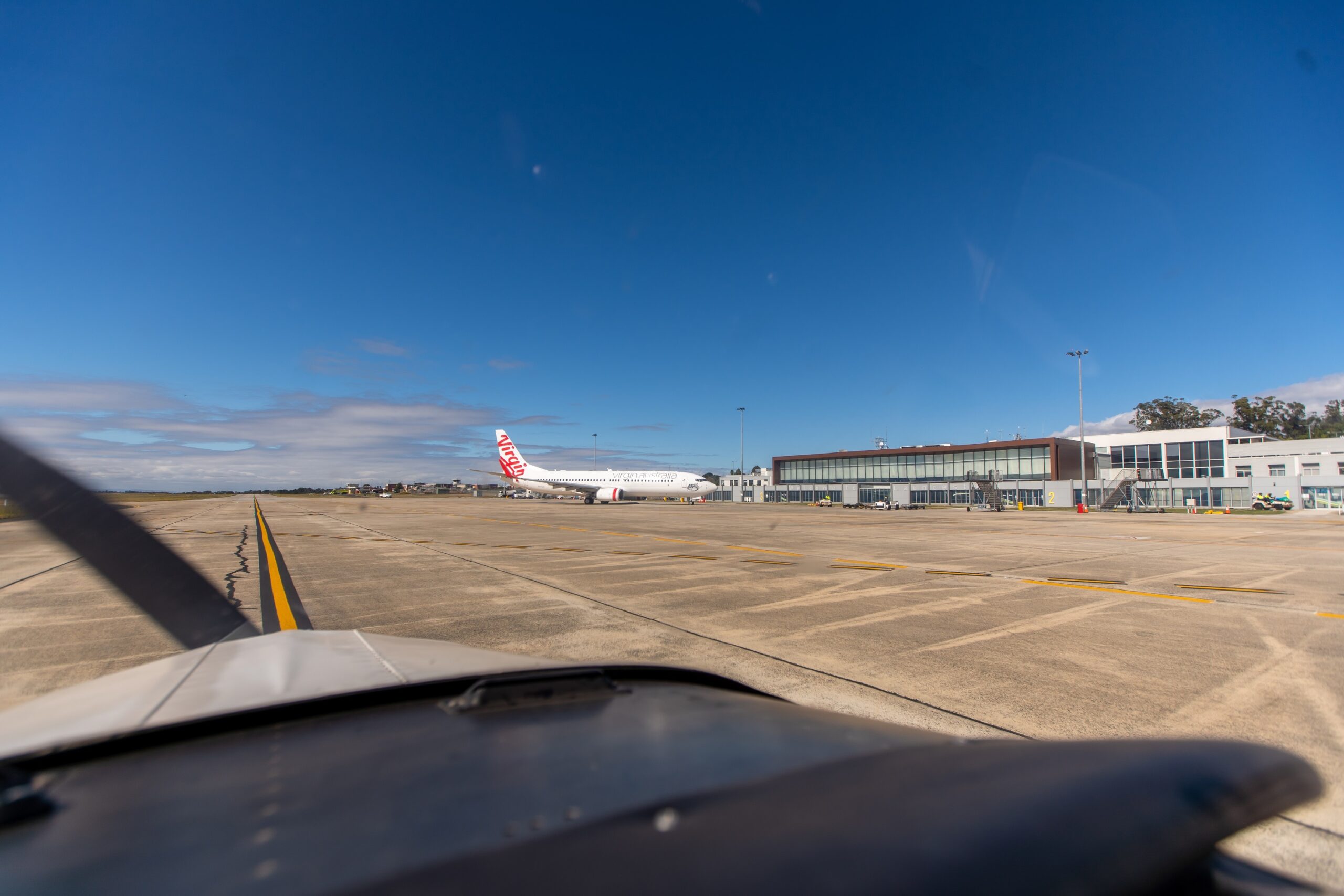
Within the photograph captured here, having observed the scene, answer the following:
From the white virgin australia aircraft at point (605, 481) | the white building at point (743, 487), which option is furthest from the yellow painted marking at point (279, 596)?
the white building at point (743, 487)

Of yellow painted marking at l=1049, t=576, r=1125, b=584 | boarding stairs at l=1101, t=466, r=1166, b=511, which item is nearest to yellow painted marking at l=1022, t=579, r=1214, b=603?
yellow painted marking at l=1049, t=576, r=1125, b=584

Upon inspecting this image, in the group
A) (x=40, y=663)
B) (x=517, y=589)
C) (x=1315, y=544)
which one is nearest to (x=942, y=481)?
(x=1315, y=544)

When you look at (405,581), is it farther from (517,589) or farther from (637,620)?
(637,620)

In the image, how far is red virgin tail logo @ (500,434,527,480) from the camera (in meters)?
64.7

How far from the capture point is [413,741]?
161cm

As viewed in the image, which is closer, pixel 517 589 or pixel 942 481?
pixel 517 589

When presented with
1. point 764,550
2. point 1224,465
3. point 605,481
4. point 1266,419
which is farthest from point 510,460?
point 1266,419

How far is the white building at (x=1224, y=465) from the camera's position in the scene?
5531cm

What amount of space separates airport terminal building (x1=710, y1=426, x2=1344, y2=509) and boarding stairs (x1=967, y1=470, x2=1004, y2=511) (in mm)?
431

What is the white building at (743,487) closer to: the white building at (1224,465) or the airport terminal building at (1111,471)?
Result: the airport terminal building at (1111,471)

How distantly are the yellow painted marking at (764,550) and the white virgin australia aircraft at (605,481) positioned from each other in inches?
1644

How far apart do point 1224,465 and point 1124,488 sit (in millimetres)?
20645

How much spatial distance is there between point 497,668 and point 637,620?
5231mm

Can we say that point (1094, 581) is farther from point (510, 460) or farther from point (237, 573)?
point (510, 460)
